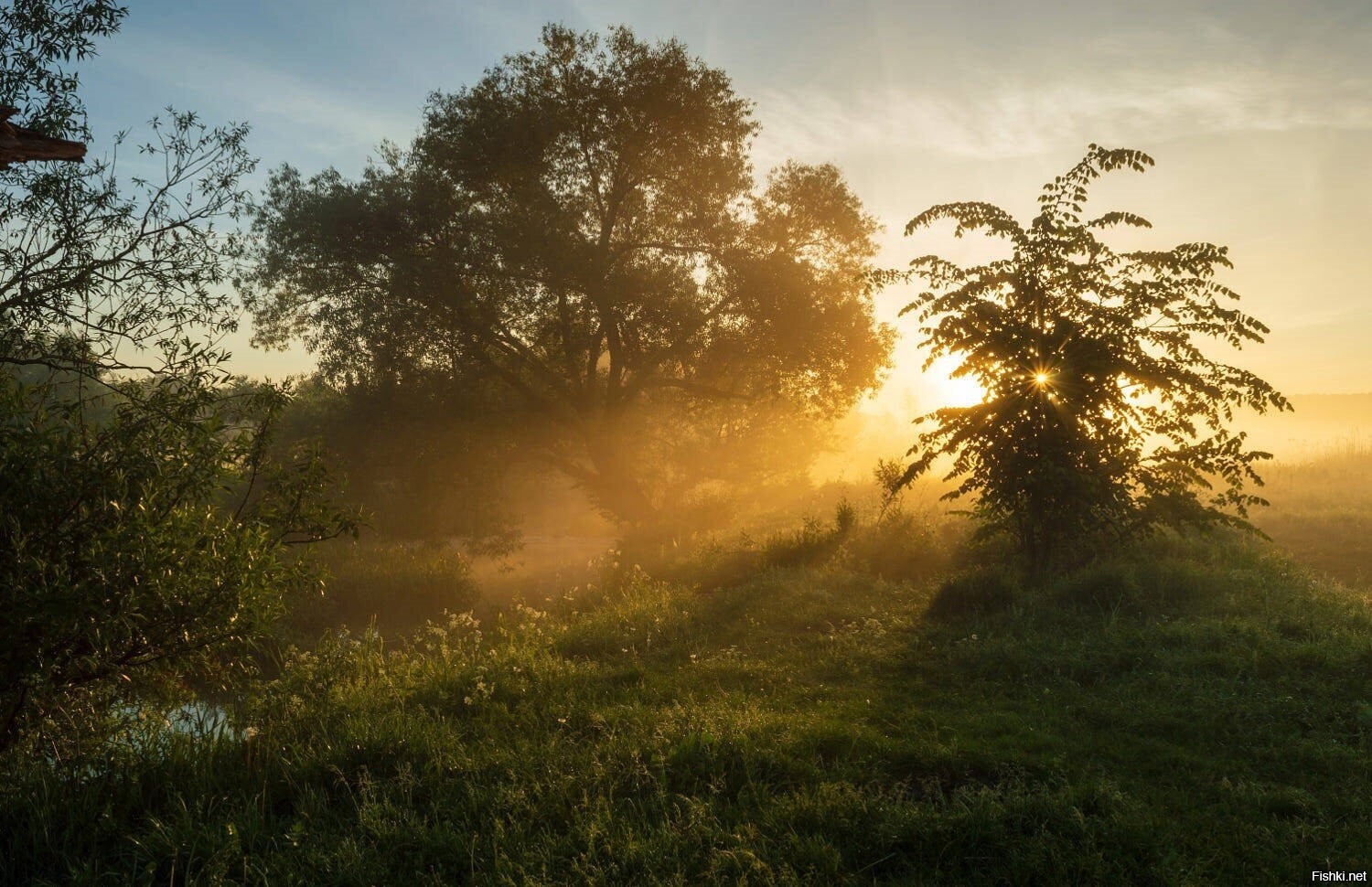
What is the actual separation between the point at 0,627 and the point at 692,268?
16.8 metres

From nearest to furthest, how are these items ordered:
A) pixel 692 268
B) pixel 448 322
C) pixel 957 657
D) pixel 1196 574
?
pixel 957 657 < pixel 1196 574 < pixel 448 322 < pixel 692 268

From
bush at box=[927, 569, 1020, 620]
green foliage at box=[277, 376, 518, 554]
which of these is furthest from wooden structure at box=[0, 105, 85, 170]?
green foliage at box=[277, 376, 518, 554]

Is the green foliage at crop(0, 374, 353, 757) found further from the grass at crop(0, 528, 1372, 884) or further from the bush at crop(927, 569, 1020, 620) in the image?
the bush at crop(927, 569, 1020, 620)

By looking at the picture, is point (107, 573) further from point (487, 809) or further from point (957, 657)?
point (957, 657)

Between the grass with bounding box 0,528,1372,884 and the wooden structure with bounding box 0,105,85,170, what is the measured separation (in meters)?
4.39

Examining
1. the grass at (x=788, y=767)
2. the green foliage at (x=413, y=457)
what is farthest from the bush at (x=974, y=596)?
the green foliage at (x=413, y=457)

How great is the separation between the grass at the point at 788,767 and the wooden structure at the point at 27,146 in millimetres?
4395

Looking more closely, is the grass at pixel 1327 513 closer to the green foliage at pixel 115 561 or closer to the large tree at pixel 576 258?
the large tree at pixel 576 258

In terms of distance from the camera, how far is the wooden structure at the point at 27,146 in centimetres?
564

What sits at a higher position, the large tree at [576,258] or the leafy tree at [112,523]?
the large tree at [576,258]

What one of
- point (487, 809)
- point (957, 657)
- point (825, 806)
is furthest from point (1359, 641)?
point (487, 809)

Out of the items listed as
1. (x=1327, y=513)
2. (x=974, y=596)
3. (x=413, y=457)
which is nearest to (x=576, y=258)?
(x=413, y=457)

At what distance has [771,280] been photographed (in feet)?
61.8

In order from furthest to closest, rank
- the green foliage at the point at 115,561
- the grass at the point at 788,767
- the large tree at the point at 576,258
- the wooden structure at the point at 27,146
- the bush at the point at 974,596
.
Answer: the large tree at the point at 576,258 < the bush at the point at 974,596 < the wooden structure at the point at 27,146 < the green foliage at the point at 115,561 < the grass at the point at 788,767
